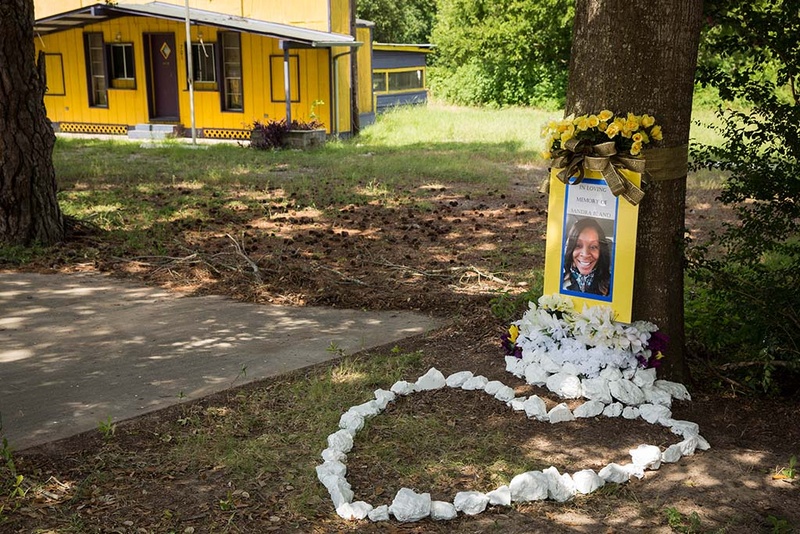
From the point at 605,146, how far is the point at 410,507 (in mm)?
2208

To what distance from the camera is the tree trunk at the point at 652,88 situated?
465 centimetres

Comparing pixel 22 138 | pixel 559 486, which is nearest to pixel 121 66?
pixel 22 138

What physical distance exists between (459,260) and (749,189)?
4.23 m

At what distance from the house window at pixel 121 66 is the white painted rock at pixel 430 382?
22700 millimetres

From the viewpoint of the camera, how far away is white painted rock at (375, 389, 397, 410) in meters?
4.90

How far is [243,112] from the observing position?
24.2m

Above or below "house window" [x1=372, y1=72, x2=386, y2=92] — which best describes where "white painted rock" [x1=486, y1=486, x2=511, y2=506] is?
below

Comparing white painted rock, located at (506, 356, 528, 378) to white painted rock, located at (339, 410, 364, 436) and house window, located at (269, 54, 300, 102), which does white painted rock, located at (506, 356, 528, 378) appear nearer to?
white painted rock, located at (339, 410, 364, 436)

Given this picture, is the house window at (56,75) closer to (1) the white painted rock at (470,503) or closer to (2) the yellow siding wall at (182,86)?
(2) the yellow siding wall at (182,86)

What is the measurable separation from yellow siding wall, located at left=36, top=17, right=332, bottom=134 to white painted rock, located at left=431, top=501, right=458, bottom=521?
20352 millimetres

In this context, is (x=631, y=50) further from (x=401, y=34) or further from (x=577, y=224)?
(x=401, y=34)

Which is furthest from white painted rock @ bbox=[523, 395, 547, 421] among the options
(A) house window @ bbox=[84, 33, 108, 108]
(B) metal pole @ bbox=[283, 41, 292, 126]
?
(A) house window @ bbox=[84, 33, 108, 108]

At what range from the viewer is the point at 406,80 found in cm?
3095

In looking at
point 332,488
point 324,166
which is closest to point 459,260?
point 332,488
